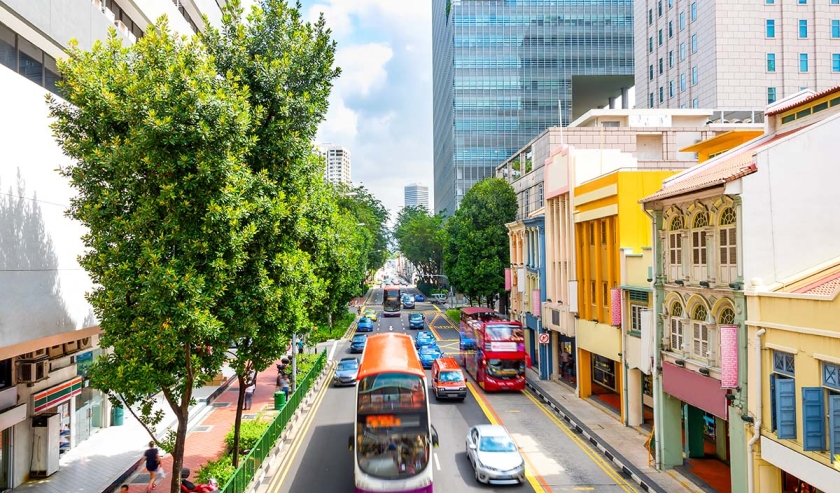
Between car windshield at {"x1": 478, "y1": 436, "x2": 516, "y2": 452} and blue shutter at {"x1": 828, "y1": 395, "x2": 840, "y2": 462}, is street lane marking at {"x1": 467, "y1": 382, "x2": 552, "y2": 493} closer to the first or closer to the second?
car windshield at {"x1": 478, "y1": 436, "x2": 516, "y2": 452}

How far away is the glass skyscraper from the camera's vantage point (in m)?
101

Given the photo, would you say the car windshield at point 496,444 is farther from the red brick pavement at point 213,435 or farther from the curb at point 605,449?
the red brick pavement at point 213,435

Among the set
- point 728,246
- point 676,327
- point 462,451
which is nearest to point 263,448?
point 462,451

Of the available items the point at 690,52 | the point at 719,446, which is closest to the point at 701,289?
the point at 719,446

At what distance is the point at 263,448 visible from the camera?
19109 millimetres

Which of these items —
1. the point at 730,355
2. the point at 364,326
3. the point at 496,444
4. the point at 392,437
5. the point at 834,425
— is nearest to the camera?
the point at 834,425

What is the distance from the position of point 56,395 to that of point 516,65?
306ft

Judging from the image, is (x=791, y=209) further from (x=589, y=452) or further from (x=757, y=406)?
(x=589, y=452)

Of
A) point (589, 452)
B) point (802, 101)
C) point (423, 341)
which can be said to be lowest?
point (589, 452)

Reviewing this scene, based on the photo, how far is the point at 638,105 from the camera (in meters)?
71.5

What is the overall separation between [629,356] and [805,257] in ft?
35.2

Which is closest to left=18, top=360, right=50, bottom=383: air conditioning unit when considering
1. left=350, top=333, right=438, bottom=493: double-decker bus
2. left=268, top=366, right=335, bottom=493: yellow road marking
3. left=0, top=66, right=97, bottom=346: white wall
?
left=0, top=66, right=97, bottom=346: white wall

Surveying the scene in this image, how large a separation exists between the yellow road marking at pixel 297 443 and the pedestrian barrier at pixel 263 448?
705 millimetres

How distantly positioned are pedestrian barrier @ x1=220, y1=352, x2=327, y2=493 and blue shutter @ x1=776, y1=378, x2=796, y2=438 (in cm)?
1376
